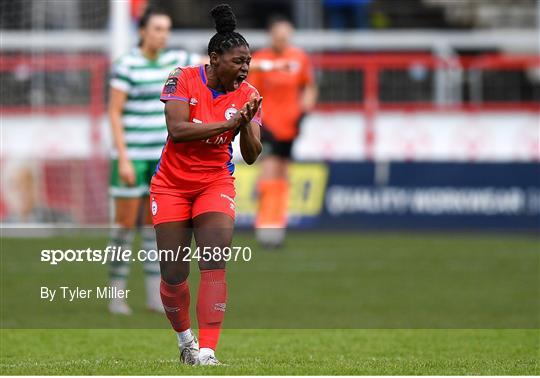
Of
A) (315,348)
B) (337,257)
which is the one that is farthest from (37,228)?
(315,348)

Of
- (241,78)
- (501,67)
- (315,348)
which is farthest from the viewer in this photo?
(501,67)

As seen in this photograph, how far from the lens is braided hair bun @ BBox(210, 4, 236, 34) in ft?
23.5

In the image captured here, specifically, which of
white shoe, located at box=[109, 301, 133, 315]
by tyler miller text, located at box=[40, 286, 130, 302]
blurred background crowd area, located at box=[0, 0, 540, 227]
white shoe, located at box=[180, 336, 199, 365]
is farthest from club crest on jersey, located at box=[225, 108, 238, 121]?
blurred background crowd area, located at box=[0, 0, 540, 227]

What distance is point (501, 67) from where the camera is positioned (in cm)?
2097

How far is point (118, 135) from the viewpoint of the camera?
10.5 m

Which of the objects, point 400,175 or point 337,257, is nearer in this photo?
point 337,257

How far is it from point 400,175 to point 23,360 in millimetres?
11699

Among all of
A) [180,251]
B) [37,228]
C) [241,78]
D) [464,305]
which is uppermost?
[241,78]

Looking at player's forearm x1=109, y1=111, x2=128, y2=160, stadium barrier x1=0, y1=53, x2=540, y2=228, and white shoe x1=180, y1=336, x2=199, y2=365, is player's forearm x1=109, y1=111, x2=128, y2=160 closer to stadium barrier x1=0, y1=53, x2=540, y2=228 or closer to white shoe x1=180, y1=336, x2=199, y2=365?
white shoe x1=180, y1=336, x2=199, y2=365

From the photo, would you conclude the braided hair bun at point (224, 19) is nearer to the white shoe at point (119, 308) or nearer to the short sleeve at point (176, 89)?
the short sleeve at point (176, 89)

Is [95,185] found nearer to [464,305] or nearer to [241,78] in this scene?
[464,305]

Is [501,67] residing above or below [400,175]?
above

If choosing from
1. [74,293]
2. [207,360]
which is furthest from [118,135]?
[207,360]

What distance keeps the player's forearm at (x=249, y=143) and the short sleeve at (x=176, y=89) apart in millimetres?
408
